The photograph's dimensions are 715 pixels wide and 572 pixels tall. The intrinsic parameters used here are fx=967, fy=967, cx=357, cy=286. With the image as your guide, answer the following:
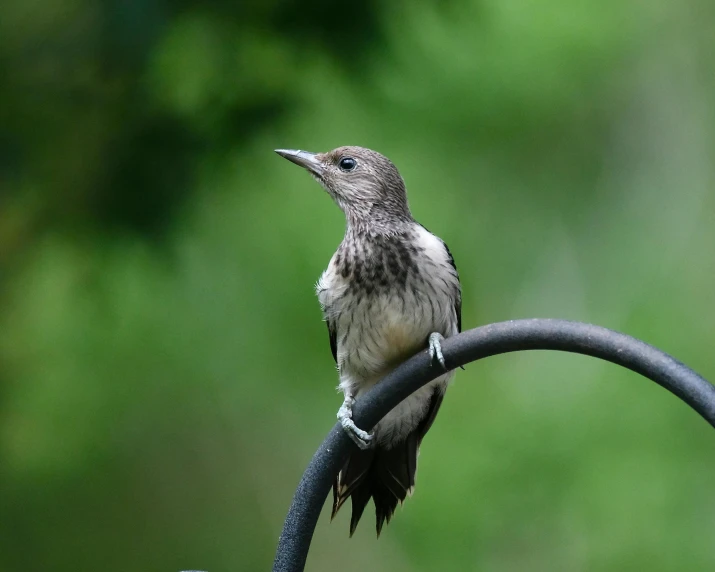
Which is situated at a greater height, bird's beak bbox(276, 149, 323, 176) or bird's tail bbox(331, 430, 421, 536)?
bird's beak bbox(276, 149, 323, 176)

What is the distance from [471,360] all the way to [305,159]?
1463mm

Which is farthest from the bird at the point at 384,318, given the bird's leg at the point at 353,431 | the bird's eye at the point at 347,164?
the bird's leg at the point at 353,431

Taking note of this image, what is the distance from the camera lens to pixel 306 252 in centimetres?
431

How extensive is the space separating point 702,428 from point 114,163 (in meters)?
2.68

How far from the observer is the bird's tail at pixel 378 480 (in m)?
2.99

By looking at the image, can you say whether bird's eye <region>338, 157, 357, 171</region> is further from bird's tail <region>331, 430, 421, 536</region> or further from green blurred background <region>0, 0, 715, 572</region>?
bird's tail <region>331, 430, 421, 536</region>

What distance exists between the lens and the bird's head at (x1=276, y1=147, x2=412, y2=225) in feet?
10.8

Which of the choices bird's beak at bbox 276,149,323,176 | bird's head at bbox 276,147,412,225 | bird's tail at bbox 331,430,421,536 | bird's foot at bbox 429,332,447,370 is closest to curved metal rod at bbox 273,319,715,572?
bird's foot at bbox 429,332,447,370

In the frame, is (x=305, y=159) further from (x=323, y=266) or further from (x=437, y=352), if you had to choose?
(x=437, y=352)

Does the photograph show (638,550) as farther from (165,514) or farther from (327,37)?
(327,37)

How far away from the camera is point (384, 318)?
2855 millimetres

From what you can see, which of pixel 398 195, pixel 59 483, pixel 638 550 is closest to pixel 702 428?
pixel 638 550

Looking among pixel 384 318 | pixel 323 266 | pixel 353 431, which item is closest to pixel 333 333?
pixel 384 318

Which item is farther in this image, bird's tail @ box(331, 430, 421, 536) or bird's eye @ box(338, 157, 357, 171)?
bird's eye @ box(338, 157, 357, 171)
